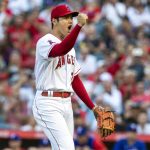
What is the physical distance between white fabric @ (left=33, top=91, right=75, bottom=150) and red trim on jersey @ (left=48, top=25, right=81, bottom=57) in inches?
19.6

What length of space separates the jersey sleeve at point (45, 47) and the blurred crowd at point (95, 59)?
344 cm

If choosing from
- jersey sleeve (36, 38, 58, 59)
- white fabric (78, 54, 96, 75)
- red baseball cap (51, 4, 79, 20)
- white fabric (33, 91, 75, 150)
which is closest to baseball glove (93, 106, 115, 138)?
white fabric (33, 91, 75, 150)

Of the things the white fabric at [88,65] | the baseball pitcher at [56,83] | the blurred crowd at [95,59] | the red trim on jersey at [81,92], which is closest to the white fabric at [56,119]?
the baseball pitcher at [56,83]

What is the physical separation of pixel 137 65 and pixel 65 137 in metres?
5.86

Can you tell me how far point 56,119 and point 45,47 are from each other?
2.26ft

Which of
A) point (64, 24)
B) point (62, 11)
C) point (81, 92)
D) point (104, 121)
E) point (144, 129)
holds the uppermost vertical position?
point (62, 11)

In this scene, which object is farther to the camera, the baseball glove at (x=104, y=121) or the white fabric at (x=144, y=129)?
the white fabric at (x=144, y=129)

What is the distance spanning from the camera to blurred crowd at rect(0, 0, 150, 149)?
10.5 meters

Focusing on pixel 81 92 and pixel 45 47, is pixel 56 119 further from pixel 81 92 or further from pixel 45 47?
pixel 45 47

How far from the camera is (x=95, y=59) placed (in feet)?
39.3

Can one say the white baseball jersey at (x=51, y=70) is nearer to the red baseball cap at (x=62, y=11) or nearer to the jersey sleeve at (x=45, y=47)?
the jersey sleeve at (x=45, y=47)

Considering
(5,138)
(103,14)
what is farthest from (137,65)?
(5,138)

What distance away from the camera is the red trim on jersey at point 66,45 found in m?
5.76

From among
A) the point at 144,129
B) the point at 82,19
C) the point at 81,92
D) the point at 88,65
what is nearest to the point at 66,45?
the point at 82,19
